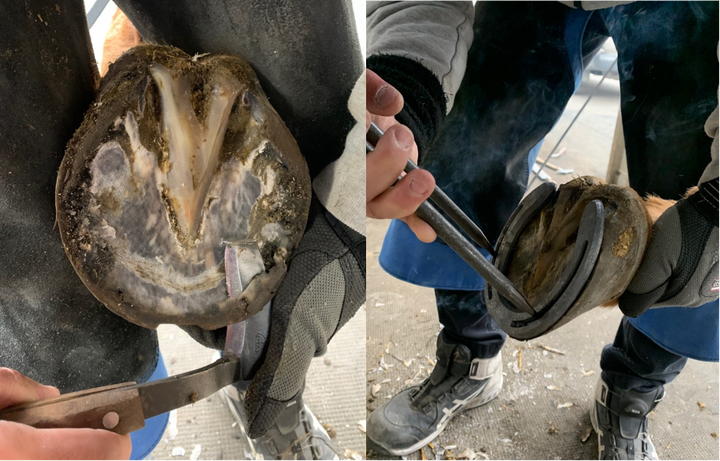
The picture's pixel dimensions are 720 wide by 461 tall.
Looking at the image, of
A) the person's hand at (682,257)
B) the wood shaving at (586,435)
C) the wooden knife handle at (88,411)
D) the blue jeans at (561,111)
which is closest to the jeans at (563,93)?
the blue jeans at (561,111)

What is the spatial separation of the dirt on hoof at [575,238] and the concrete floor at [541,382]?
0.24 metres

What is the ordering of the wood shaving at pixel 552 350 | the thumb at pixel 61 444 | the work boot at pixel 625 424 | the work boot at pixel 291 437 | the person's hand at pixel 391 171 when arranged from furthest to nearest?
the wood shaving at pixel 552 350
the work boot at pixel 625 424
the work boot at pixel 291 437
the person's hand at pixel 391 171
the thumb at pixel 61 444

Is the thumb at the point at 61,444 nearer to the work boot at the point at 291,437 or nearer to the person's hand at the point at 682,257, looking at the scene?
the work boot at the point at 291,437

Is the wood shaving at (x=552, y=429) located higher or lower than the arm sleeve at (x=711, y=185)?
lower

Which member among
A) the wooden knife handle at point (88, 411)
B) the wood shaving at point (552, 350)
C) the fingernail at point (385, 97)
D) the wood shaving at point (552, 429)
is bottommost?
the wood shaving at point (552, 350)

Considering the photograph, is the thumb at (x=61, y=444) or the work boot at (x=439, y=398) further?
the work boot at (x=439, y=398)

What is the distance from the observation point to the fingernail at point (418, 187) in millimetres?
355

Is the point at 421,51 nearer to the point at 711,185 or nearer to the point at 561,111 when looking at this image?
the point at 561,111

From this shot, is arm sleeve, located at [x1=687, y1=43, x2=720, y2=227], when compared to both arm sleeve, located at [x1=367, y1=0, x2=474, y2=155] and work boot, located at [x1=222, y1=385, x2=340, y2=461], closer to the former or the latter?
arm sleeve, located at [x1=367, y1=0, x2=474, y2=155]

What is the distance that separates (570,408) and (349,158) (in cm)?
85

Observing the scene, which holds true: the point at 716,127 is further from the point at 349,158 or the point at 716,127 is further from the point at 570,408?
the point at 570,408

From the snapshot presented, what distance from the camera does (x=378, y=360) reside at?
3.07 feet

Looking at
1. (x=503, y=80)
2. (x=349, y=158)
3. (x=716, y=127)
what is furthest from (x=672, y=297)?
(x=349, y=158)

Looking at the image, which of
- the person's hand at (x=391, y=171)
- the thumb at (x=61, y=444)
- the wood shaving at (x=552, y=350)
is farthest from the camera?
the wood shaving at (x=552, y=350)
